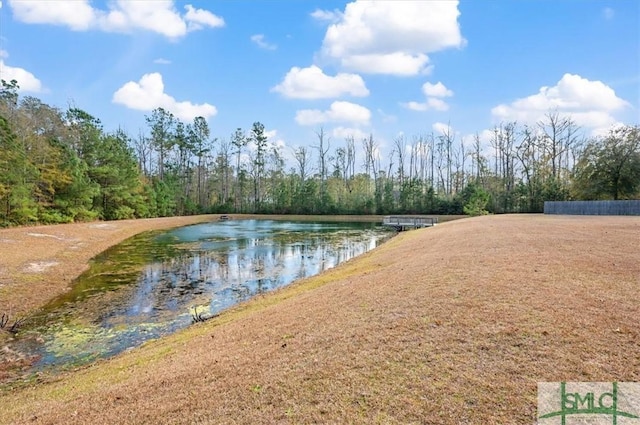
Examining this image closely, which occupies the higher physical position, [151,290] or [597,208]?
[597,208]

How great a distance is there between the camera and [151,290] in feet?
36.2

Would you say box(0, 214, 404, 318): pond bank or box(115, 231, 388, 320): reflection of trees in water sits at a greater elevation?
box(0, 214, 404, 318): pond bank

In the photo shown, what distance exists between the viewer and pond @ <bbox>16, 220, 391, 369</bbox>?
710cm

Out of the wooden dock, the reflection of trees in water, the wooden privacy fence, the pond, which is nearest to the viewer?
the pond

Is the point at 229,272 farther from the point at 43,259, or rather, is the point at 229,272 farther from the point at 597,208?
the point at 597,208

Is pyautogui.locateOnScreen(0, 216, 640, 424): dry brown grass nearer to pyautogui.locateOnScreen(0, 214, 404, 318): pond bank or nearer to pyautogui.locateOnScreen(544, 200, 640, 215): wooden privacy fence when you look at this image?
pyautogui.locateOnScreen(0, 214, 404, 318): pond bank

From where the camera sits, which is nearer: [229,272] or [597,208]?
[229,272]

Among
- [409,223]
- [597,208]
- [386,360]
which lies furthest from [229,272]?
[597,208]

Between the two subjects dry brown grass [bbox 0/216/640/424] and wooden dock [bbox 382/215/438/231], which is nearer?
dry brown grass [bbox 0/216/640/424]

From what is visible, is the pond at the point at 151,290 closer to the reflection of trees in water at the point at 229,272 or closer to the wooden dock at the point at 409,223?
the reflection of trees in water at the point at 229,272

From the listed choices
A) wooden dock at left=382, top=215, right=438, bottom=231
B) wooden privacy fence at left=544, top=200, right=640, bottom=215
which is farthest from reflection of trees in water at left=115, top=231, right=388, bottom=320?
wooden privacy fence at left=544, top=200, right=640, bottom=215

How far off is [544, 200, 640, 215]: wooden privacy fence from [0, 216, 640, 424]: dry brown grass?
2342cm

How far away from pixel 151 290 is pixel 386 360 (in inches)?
368

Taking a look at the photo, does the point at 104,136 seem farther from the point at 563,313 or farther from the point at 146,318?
the point at 563,313
